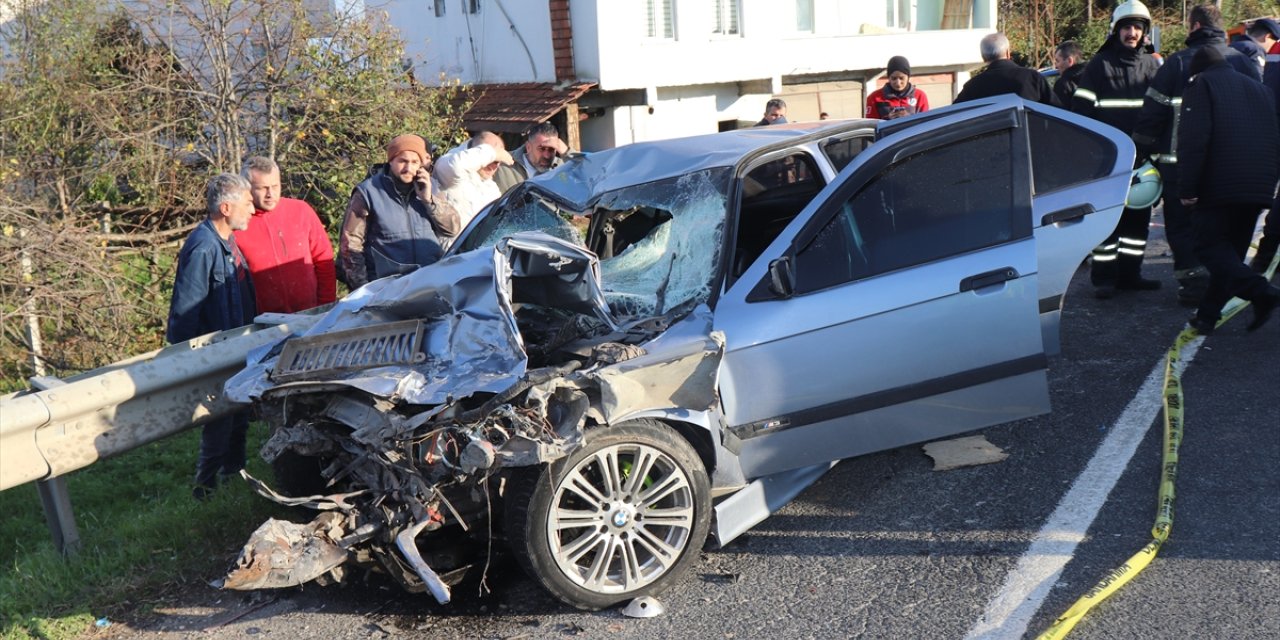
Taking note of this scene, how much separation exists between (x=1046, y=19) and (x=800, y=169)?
67.8ft

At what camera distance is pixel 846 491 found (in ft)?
16.8

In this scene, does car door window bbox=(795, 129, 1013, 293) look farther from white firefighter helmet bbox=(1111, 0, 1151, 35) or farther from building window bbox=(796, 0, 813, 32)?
building window bbox=(796, 0, 813, 32)

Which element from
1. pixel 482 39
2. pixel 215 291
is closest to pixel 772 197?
pixel 215 291

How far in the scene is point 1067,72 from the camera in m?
9.12

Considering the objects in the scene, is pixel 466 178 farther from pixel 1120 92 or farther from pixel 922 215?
pixel 1120 92

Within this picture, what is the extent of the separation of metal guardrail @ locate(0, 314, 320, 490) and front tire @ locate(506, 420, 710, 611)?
185cm

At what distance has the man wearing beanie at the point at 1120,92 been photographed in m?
8.07

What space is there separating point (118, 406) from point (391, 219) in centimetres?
230

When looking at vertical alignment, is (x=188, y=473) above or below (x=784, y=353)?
below

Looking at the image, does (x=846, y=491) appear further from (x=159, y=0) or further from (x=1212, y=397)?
(x=159, y=0)

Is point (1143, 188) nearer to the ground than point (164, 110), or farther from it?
nearer to the ground

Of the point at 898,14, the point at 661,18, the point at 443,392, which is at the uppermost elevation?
the point at 661,18

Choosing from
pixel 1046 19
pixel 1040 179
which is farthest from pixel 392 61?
pixel 1046 19

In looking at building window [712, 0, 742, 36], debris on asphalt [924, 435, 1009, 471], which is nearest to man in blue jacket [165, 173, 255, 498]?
debris on asphalt [924, 435, 1009, 471]
